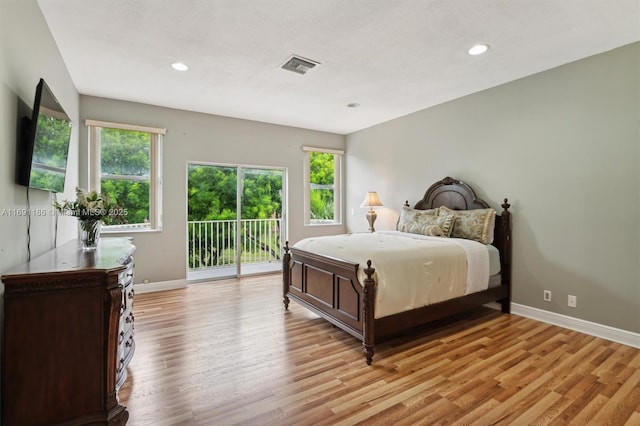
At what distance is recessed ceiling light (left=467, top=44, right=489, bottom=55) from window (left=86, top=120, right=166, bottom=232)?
13.3 ft

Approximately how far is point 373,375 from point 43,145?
278 cm

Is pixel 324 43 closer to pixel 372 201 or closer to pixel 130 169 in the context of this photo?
pixel 372 201

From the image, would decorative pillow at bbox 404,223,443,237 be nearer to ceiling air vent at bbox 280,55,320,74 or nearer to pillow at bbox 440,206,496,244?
pillow at bbox 440,206,496,244

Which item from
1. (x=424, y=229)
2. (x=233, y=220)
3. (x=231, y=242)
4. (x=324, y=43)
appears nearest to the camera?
(x=324, y=43)

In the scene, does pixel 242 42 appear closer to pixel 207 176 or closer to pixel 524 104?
pixel 207 176

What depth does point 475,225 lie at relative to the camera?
369cm

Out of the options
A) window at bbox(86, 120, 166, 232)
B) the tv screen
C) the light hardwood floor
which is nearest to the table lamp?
the light hardwood floor

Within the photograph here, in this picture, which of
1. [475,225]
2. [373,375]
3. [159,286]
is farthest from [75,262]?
[475,225]

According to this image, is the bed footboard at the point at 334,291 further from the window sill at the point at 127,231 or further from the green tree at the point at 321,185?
the green tree at the point at 321,185

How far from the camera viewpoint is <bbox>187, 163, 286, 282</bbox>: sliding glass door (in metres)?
5.15

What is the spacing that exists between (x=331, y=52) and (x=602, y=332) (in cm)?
371

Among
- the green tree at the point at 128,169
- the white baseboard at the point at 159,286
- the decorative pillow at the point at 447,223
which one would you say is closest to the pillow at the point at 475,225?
the decorative pillow at the point at 447,223

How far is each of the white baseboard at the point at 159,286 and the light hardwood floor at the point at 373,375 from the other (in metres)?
1.17

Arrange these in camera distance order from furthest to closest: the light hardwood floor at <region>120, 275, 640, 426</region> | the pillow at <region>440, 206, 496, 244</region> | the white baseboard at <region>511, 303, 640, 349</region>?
the pillow at <region>440, 206, 496, 244</region> → the white baseboard at <region>511, 303, 640, 349</region> → the light hardwood floor at <region>120, 275, 640, 426</region>
